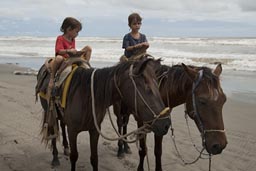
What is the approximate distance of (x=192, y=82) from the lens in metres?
4.20

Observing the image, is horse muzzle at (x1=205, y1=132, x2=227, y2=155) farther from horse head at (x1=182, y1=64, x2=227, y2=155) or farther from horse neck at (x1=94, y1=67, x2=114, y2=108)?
horse neck at (x1=94, y1=67, x2=114, y2=108)

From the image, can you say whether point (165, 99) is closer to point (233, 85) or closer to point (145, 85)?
point (145, 85)

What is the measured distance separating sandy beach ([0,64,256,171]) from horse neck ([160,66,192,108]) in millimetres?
1316

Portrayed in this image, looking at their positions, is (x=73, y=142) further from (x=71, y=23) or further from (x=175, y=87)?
(x=71, y=23)

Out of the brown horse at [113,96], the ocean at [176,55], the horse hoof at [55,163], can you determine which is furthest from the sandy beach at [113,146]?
the ocean at [176,55]

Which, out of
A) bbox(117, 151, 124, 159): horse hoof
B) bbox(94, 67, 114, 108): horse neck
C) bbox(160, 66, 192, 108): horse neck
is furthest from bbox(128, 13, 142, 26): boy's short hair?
bbox(117, 151, 124, 159): horse hoof

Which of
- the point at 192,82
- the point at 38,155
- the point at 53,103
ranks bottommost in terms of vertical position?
the point at 38,155

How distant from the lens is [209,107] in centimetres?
373

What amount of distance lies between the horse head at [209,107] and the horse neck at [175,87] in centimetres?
40

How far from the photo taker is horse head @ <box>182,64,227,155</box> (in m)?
3.69

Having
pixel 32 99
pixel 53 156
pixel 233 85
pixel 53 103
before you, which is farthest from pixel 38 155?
pixel 233 85

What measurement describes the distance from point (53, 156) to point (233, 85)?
894 cm

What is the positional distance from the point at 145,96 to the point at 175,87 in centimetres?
110

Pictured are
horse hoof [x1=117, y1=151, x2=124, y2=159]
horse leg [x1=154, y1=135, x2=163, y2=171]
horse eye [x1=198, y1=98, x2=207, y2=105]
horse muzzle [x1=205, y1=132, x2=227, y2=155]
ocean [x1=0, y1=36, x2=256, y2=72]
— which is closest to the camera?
horse muzzle [x1=205, y1=132, x2=227, y2=155]
